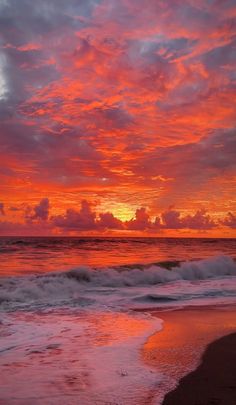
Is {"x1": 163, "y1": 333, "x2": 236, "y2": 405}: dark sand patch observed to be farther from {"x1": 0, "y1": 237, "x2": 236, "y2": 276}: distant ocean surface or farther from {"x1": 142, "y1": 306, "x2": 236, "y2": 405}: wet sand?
{"x1": 0, "y1": 237, "x2": 236, "y2": 276}: distant ocean surface

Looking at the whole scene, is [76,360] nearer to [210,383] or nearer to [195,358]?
[195,358]

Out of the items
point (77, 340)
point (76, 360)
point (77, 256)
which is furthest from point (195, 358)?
point (77, 256)

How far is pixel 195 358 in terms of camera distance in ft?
18.0

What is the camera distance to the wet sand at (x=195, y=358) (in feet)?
13.5

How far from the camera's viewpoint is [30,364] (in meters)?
5.34

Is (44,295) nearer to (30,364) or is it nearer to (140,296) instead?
(140,296)

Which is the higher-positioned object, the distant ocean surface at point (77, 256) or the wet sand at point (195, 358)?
the wet sand at point (195, 358)

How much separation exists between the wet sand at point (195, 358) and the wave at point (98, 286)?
3973 millimetres

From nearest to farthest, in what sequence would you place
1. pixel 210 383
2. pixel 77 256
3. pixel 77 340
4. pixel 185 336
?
pixel 210 383
pixel 77 340
pixel 185 336
pixel 77 256

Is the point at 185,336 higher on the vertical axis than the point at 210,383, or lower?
lower

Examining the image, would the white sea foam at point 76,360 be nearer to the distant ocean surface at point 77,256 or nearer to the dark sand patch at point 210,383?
the dark sand patch at point 210,383

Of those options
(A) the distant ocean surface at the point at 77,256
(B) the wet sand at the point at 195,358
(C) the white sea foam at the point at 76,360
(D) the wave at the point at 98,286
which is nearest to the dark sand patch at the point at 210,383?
(B) the wet sand at the point at 195,358

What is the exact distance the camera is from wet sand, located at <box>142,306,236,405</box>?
162 inches

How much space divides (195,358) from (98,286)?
11.1 meters
